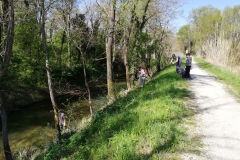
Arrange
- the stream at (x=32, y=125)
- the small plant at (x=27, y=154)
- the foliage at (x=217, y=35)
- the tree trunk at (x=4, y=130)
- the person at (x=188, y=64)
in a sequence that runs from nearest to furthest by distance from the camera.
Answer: the tree trunk at (x=4, y=130) → the small plant at (x=27, y=154) → the stream at (x=32, y=125) → the person at (x=188, y=64) → the foliage at (x=217, y=35)

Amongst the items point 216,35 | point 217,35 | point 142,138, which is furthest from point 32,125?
point 216,35

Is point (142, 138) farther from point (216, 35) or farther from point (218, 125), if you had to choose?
point (216, 35)

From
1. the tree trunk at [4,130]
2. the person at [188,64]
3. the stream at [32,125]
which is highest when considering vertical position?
the person at [188,64]

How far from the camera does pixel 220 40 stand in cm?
1766

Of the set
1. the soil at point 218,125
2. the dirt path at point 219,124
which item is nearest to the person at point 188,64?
the dirt path at point 219,124

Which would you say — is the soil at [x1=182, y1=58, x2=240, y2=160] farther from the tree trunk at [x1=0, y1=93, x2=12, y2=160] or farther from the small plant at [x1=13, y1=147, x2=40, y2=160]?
the small plant at [x1=13, y1=147, x2=40, y2=160]

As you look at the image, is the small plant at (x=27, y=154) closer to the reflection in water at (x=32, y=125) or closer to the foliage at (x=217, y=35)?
the reflection in water at (x=32, y=125)

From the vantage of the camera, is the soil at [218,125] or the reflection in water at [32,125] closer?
the soil at [218,125]

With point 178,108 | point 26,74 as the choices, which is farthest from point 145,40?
point 178,108

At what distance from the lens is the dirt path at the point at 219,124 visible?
412 cm

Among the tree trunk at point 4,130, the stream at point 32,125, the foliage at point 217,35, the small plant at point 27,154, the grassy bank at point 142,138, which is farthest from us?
the foliage at point 217,35

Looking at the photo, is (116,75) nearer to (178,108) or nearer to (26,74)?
(26,74)

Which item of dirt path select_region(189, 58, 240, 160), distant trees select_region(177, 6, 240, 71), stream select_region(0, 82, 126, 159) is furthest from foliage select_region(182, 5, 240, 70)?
stream select_region(0, 82, 126, 159)

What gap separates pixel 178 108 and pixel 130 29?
455 inches
